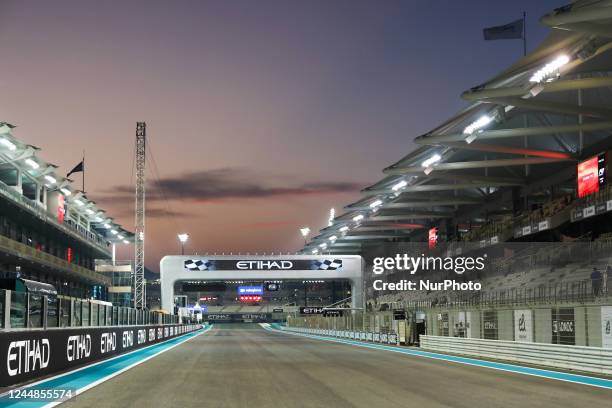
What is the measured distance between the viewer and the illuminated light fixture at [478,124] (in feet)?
119

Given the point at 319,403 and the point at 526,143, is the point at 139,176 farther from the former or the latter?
the point at 319,403

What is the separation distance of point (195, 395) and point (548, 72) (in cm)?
2080

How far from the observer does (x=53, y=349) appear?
58.1 feet

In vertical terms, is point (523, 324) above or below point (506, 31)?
below

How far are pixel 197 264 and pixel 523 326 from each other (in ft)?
175

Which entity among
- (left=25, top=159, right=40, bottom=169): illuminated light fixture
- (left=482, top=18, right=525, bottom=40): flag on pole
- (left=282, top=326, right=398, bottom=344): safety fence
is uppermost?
(left=482, top=18, right=525, bottom=40): flag on pole

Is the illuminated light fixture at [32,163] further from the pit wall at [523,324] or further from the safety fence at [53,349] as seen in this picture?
the pit wall at [523,324]

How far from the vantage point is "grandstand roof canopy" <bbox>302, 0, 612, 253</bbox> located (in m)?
27.6

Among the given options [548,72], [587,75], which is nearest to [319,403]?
[548,72]

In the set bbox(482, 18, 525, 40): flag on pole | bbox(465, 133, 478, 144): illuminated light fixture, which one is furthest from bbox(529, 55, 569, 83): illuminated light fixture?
bbox(465, 133, 478, 144): illuminated light fixture
